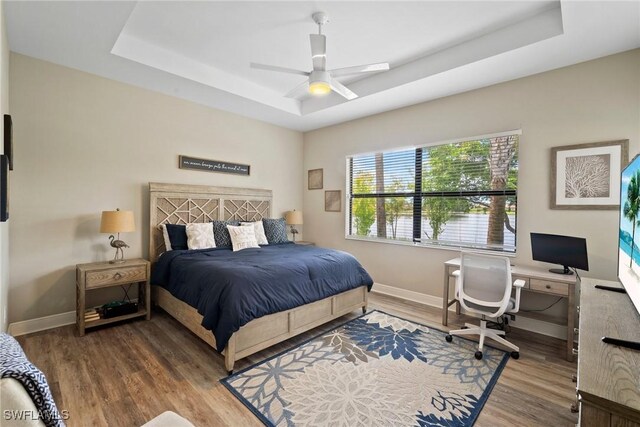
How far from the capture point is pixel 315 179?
5543 mm

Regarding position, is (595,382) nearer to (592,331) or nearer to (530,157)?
(592,331)

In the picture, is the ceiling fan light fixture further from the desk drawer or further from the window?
the desk drawer

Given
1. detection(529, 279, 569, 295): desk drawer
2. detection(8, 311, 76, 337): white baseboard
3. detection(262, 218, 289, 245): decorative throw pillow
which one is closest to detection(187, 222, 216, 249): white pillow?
detection(262, 218, 289, 245): decorative throw pillow

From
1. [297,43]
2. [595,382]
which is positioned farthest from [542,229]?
[297,43]

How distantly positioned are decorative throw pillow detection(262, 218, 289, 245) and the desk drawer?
3.22 m

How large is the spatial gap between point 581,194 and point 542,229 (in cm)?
48

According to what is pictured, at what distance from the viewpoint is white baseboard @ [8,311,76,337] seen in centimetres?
292

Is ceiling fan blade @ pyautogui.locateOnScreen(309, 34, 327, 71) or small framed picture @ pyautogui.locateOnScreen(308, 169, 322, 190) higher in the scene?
ceiling fan blade @ pyautogui.locateOnScreen(309, 34, 327, 71)

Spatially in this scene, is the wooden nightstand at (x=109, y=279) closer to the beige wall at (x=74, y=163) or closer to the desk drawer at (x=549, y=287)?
the beige wall at (x=74, y=163)

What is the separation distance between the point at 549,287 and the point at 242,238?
344 centimetres

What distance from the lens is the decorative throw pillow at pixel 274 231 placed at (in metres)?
4.51

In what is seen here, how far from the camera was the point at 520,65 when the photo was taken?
9.76ft

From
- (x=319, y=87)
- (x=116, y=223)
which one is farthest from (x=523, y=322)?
(x=116, y=223)

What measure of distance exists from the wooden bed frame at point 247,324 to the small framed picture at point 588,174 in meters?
2.39
